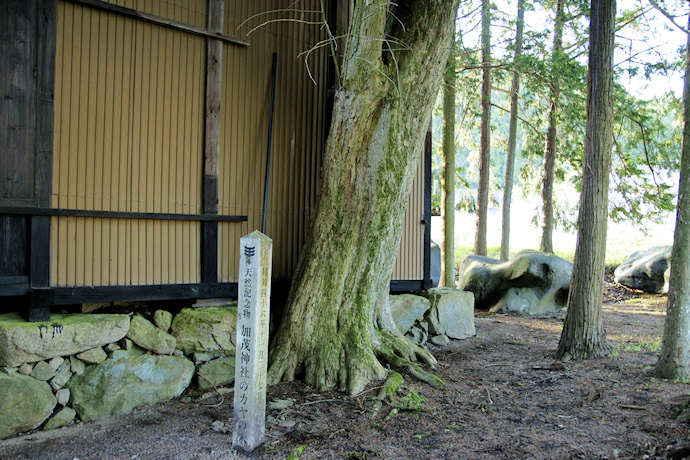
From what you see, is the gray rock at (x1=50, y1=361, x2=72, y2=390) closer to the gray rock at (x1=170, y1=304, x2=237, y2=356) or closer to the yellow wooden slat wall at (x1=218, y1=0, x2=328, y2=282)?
the gray rock at (x1=170, y1=304, x2=237, y2=356)

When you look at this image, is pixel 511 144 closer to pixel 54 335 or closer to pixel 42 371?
pixel 54 335

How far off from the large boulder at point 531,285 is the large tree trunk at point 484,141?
4.17 metres

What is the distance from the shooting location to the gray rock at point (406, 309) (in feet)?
24.6

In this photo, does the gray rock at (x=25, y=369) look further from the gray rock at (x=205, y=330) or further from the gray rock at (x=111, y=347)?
the gray rock at (x=205, y=330)

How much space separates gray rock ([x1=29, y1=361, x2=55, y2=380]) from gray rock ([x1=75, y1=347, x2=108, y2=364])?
0.26 metres

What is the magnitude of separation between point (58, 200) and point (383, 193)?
3.37 meters

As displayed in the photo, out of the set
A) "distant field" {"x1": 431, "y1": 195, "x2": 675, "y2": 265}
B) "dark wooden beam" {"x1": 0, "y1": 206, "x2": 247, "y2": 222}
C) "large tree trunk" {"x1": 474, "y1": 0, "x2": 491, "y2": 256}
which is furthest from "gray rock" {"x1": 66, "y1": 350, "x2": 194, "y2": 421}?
"distant field" {"x1": 431, "y1": 195, "x2": 675, "y2": 265}

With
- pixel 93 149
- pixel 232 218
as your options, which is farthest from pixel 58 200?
pixel 232 218

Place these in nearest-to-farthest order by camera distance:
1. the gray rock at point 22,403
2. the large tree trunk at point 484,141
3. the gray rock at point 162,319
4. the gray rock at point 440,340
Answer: the gray rock at point 22,403 → the gray rock at point 162,319 → the gray rock at point 440,340 → the large tree trunk at point 484,141

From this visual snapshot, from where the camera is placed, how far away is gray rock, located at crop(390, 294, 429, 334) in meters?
7.50

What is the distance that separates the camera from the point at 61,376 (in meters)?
4.79

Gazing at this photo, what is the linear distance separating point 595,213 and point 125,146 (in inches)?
229

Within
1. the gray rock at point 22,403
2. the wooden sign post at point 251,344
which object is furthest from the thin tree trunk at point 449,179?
the gray rock at point 22,403

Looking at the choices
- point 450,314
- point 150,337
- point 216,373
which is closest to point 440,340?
point 450,314
